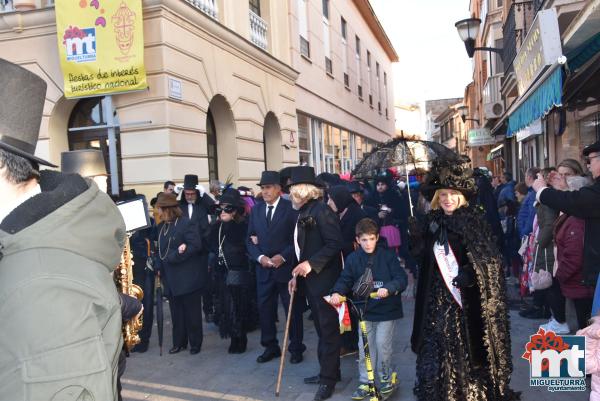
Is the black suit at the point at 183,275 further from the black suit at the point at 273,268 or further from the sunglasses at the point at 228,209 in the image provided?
the black suit at the point at 273,268

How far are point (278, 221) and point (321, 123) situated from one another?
1456cm

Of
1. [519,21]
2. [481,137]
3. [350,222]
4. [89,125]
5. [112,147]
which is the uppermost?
[519,21]

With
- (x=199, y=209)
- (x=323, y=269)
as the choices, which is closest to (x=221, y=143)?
(x=199, y=209)

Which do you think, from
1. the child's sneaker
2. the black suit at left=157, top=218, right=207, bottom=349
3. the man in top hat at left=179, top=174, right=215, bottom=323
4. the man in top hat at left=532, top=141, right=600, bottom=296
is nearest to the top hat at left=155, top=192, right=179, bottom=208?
the black suit at left=157, top=218, right=207, bottom=349

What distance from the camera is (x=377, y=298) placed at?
13.7ft

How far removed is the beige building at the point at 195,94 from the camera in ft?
29.9

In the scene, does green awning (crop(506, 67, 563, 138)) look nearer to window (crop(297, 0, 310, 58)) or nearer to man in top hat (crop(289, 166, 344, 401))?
man in top hat (crop(289, 166, 344, 401))

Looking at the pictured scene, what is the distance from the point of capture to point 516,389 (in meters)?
4.33

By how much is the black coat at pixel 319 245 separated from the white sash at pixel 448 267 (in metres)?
1.12

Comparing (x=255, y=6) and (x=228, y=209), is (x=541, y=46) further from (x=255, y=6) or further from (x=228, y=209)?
(x=255, y=6)

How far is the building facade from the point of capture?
17297 mm

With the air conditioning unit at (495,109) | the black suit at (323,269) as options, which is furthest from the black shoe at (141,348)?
the air conditioning unit at (495,109)

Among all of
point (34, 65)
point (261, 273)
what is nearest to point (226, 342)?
point (261, 273)

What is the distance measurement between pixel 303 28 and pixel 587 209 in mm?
14834
